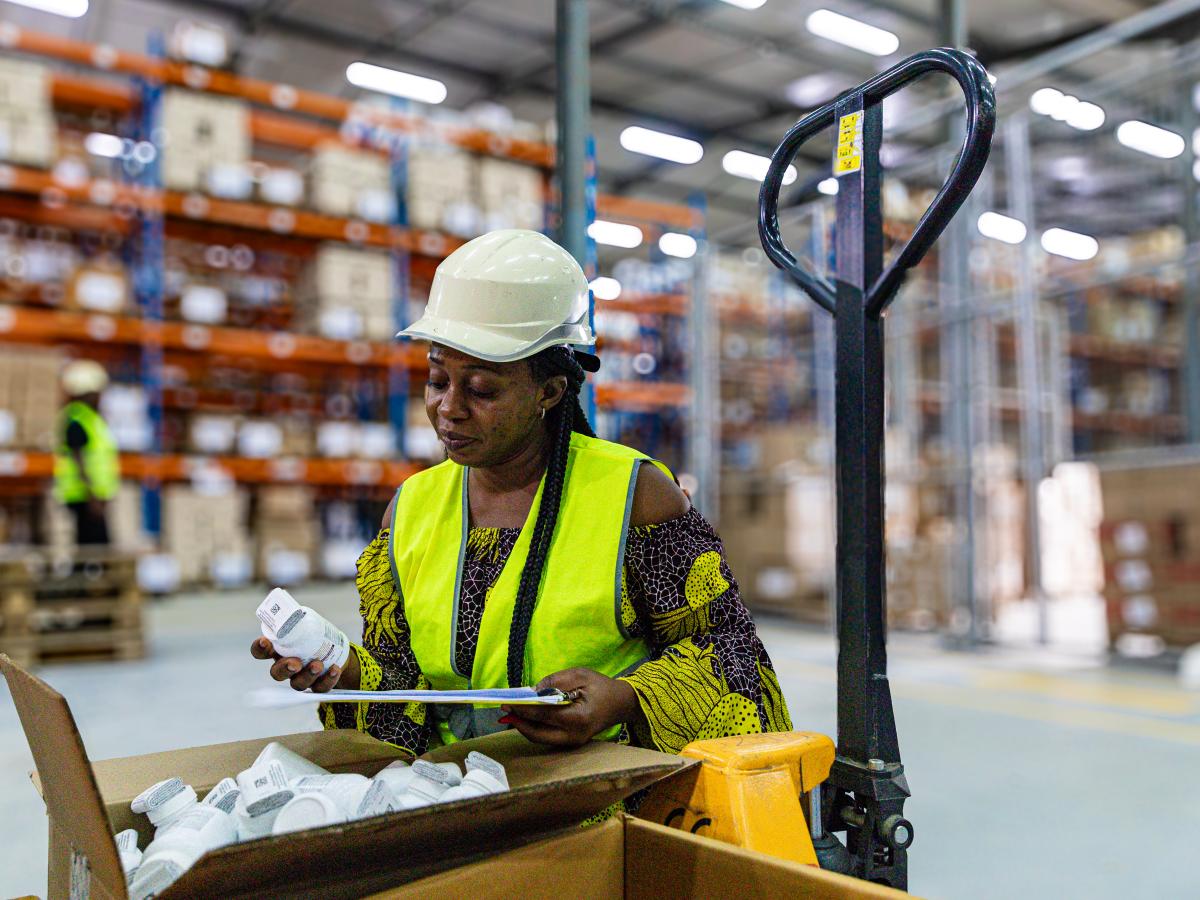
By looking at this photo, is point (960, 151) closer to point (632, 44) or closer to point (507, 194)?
point (507, 194)

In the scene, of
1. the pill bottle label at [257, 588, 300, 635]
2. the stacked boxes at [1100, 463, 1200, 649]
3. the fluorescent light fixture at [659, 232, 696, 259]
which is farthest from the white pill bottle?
the fluorescent light fixture at [659, 232, 696, 259]

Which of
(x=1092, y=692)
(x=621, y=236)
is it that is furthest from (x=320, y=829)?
(x=621, y=236)

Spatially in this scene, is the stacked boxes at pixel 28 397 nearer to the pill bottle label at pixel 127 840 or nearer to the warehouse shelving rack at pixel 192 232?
the warehouse shelving rack at pixel 192 232

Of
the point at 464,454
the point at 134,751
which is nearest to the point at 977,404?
the point at 134,751

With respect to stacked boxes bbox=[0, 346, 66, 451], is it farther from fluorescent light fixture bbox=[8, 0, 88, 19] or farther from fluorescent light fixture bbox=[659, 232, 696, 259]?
fluorescent light fixture bbox=[659, 232, 696, 259]

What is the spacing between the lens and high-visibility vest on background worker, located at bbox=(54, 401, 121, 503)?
6215 mm

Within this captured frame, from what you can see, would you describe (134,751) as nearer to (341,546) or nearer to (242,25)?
(341,546)

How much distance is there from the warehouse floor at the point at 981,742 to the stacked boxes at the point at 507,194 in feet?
14.8

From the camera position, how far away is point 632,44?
1264cm

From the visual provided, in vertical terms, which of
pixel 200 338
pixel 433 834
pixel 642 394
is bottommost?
pixel 433 834

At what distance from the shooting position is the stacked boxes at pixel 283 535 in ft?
27.6

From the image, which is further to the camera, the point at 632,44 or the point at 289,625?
the point at 632,44

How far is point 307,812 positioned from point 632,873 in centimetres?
38

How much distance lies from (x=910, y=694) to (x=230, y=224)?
21.5ft
